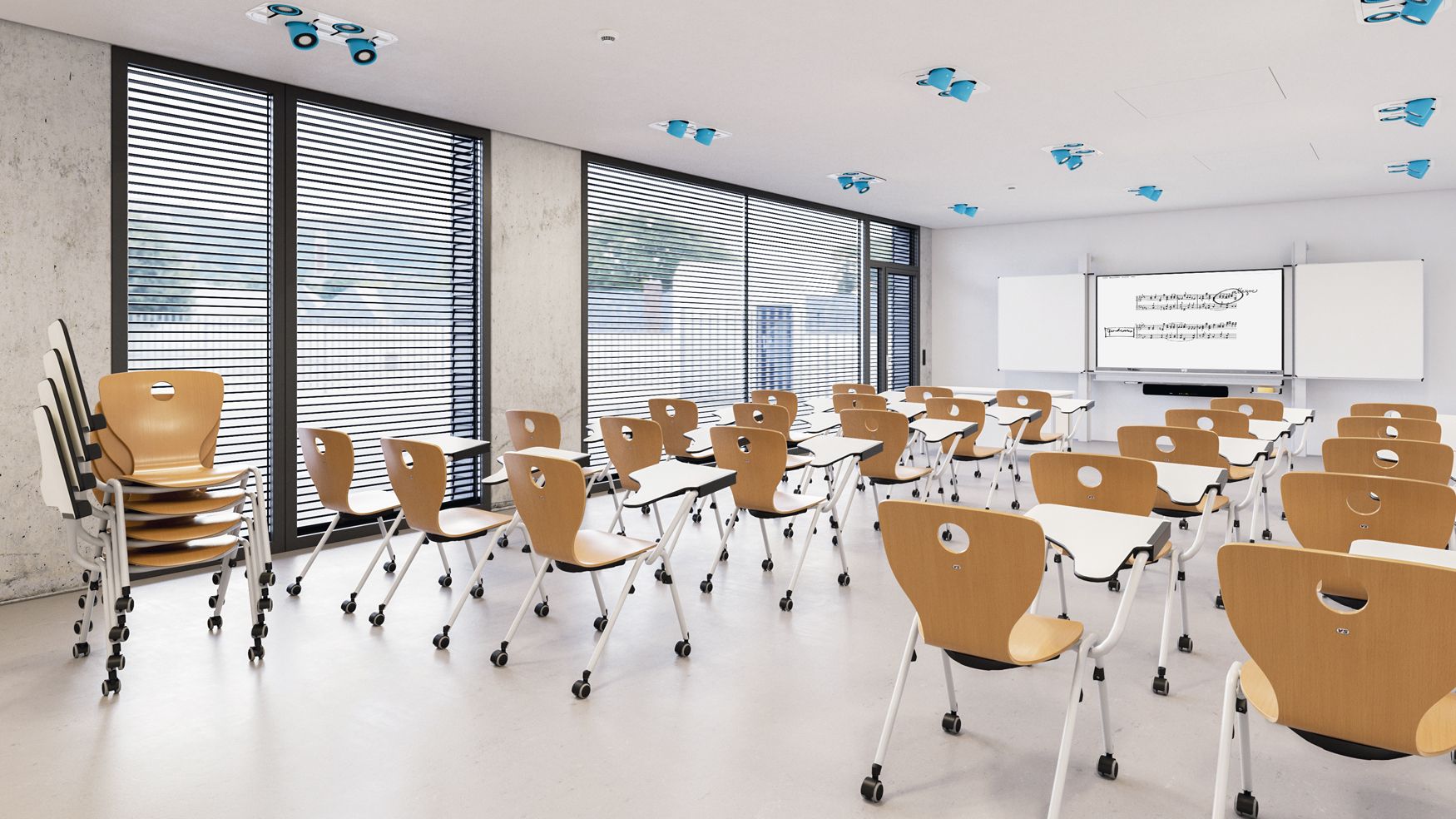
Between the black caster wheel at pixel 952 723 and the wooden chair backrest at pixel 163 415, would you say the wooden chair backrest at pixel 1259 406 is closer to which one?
the black caster wheel at pixel 952 723

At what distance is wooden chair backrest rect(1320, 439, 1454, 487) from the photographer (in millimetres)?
3939

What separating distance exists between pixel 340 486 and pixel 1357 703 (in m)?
4.00

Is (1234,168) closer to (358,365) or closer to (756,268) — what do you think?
(756,268)

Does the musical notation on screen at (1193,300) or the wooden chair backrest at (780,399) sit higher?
the musical notation on screen at (1193,300)

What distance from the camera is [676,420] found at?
6.27 m

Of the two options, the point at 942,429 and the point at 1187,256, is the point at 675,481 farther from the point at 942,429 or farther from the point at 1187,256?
the point at 1187,256

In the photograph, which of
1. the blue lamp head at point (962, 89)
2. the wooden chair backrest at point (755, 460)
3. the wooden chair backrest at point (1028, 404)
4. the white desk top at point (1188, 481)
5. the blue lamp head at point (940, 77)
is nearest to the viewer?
the white desk top at point (1188, 481)

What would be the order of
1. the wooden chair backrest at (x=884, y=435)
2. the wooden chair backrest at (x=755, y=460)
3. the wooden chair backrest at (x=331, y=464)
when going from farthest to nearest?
1. the wooden chair backrest at (x=884, y=435)
2. the wooden chair backrest at (x=755, y=460)
3. the wooden chair backrest at (x=331, y=464)

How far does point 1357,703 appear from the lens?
72.6 inches

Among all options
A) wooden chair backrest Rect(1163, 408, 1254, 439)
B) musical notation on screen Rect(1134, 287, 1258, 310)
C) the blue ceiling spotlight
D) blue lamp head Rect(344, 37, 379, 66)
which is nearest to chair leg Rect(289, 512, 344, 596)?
Answer: blue lamp head Rect(344, 37, 379, 66)

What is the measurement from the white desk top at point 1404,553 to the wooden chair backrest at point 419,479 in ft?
10.4

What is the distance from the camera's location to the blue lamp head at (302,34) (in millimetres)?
4320

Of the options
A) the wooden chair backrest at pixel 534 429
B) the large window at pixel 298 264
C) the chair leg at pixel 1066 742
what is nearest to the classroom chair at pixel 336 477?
the wooden chair backrest at pixel 534 429

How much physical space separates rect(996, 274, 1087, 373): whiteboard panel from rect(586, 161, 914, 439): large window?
1568mm
